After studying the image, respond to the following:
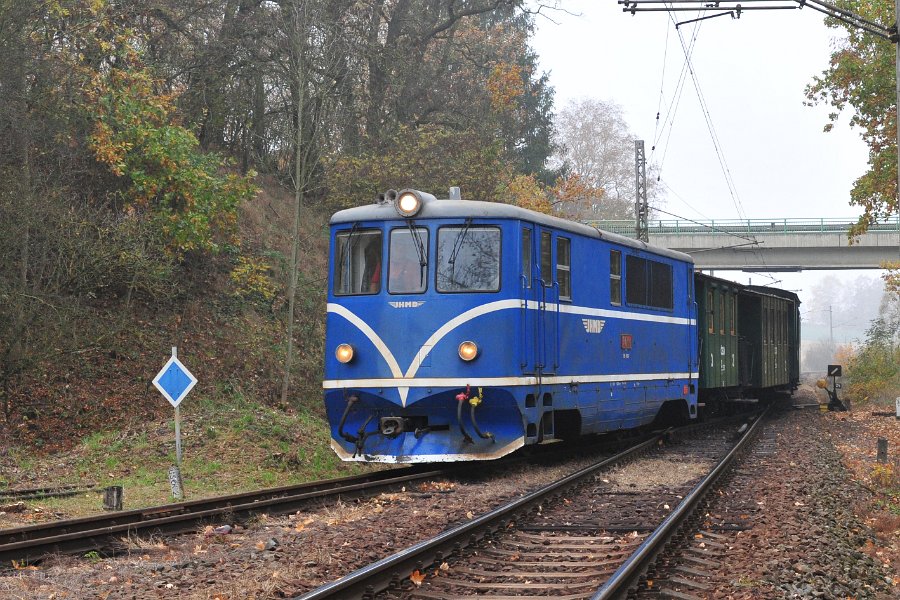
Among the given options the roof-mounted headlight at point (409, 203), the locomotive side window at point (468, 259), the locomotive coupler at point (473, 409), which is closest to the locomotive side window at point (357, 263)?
the roof-mounted headlight at point (409, 203)

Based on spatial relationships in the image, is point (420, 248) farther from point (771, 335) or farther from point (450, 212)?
point (771, 335)

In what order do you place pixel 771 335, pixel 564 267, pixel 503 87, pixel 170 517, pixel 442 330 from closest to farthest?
pixel 170 517, pixel 442 330, pixel 564 267, pixel 771 335, pixel 503 87

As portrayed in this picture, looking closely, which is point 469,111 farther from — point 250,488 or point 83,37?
point 250,488

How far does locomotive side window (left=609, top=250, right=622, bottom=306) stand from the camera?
50.8ft

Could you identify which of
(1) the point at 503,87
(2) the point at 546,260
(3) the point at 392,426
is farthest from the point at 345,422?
(1) the point at 503,87

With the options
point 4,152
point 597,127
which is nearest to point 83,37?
point 4,152

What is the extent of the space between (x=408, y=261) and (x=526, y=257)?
4.76ft

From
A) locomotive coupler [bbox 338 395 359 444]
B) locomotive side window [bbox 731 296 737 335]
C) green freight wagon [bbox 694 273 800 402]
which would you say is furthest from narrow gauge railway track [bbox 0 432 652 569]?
locomotive side window [bbox 731 296 737 335]

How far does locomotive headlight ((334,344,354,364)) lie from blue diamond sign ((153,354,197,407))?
1729 mm

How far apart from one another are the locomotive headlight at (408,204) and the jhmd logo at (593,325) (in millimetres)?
3095

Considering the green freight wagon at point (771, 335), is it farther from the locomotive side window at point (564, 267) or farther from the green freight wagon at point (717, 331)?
the locomotive side window at point (564, 267)

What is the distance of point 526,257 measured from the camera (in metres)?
12.9

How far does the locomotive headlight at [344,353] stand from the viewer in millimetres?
12711

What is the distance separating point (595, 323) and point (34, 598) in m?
9.72
